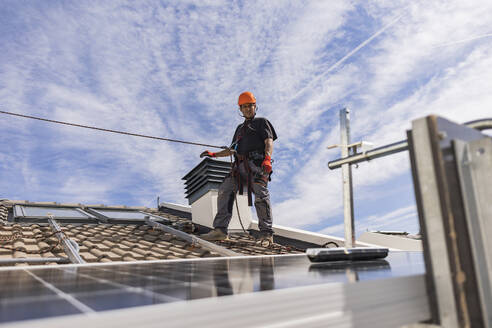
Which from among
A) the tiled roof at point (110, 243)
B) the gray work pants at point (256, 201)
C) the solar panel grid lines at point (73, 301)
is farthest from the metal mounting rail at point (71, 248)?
the solar panel grid lines at point (73, 301)

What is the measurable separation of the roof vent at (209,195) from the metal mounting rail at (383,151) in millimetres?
4235

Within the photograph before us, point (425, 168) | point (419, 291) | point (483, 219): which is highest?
point (425, 168)

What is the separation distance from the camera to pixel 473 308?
1.35 m

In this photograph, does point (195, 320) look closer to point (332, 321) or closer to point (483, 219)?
point (332, 321)

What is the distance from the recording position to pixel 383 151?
1899 millimetres

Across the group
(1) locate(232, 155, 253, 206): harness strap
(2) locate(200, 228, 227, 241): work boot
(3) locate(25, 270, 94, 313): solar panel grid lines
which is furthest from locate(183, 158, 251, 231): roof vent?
(3) locate(25, 270, 94, 313): solar panel grid lines

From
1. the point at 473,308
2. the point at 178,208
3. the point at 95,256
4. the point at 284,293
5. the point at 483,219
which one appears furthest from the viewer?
the point at 178,208

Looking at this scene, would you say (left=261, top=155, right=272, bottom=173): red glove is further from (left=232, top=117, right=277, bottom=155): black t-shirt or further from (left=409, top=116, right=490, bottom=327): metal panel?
(left=409, top=116, right=490, bottom=327): metal panel

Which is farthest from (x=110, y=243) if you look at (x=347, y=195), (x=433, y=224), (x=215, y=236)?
(x=433, y=224)

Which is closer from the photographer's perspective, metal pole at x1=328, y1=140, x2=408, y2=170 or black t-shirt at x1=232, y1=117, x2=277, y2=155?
metal pole at x1=328, y1=140, x2=408, y2=170

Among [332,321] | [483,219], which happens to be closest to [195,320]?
[332,321]

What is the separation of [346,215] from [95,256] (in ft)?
8.82

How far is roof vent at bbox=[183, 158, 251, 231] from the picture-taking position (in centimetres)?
653

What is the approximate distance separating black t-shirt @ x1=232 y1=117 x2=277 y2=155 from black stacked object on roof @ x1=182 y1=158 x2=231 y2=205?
0.99m
